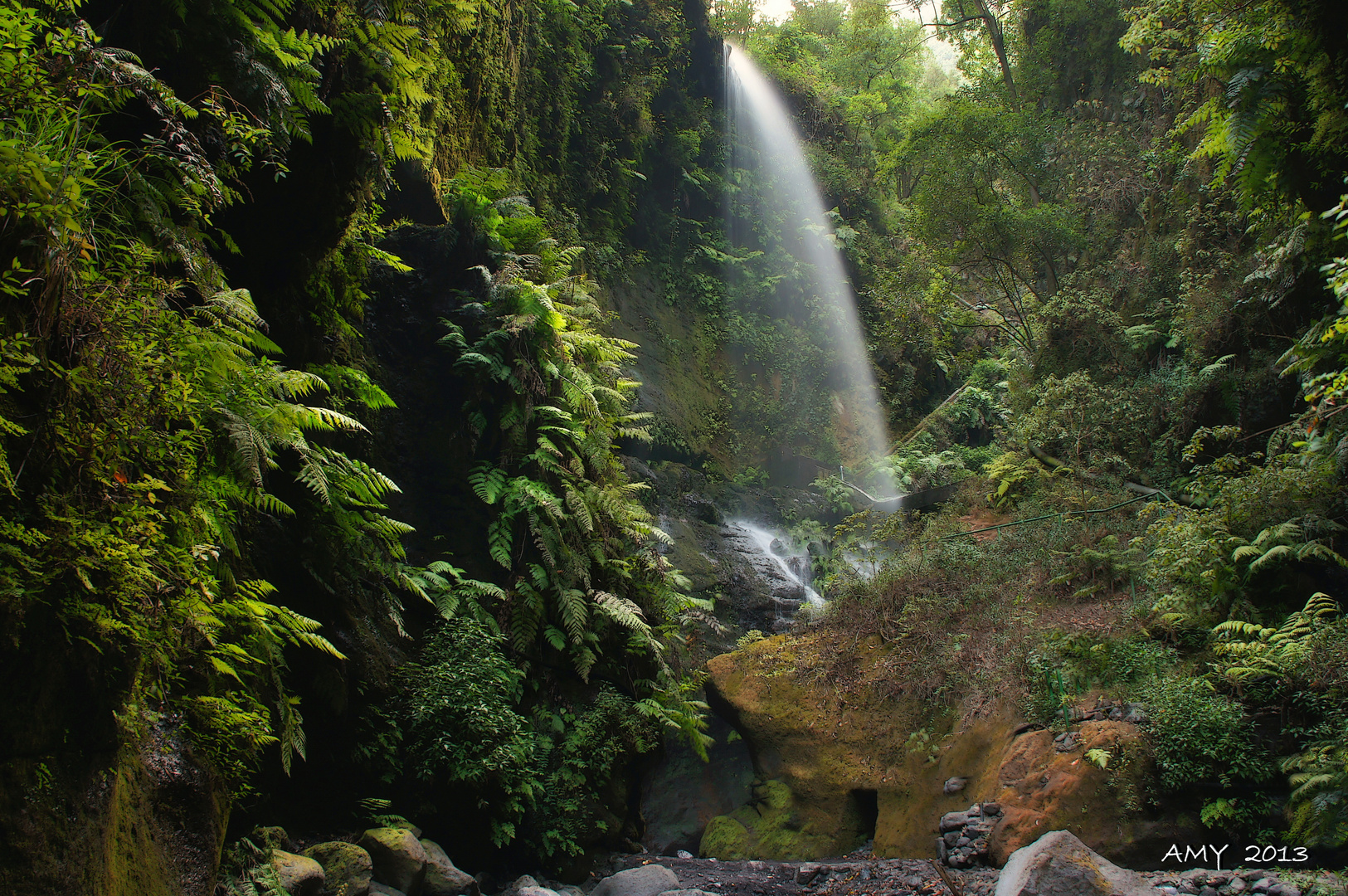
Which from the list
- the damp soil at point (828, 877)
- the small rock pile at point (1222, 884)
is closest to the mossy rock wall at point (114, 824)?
the damp soil at point (828, 877)

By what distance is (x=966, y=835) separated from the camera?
236 inches

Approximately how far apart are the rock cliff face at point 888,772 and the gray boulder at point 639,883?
201cm

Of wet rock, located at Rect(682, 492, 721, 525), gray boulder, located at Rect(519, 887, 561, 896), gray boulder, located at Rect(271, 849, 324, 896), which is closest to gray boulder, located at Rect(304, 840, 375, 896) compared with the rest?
gray boulder, located at Rect(271, 849, 324, 896)

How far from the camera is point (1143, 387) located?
37.0 feet

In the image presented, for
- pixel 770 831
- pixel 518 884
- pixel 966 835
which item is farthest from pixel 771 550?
pixel 518 884

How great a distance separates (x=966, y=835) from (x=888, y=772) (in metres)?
1.35

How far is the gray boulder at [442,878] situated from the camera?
4.81 meters

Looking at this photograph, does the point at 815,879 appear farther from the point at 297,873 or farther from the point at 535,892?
the point at 297,873

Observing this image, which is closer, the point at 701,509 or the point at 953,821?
the point at 953,821

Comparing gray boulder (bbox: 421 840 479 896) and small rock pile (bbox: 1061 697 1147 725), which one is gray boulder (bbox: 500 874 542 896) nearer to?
gray boulder (bbox: 421 840 479 896)

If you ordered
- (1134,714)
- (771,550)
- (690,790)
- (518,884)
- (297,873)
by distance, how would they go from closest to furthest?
(297,873), (518,884), (1134,714), (690,790), (771,550)

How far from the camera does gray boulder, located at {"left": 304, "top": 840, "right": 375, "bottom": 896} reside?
13.1ft

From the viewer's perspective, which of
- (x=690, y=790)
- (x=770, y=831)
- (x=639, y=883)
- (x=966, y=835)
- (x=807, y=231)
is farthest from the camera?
(x=807, y=231)

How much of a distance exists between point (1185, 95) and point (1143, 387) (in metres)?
5.58
